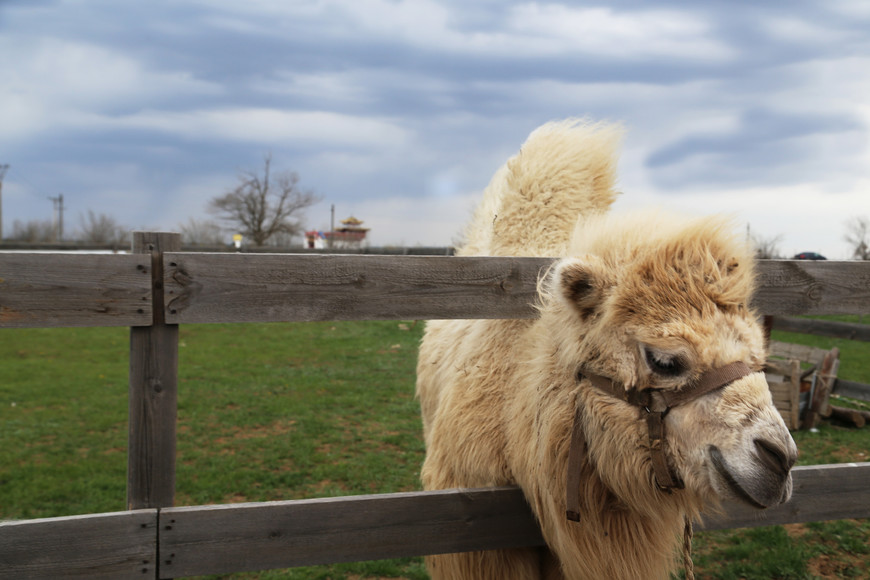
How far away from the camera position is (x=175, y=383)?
7.55ft

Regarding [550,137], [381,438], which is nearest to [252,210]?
[381,438]

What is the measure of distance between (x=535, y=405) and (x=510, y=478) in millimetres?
404

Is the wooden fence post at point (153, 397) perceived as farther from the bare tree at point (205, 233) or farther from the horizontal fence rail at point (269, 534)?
the bare tree at point (205, 233)

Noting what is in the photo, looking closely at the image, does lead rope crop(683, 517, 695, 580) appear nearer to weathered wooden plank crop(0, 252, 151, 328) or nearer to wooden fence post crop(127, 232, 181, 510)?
wooden fence post crop(127, 232, 181, 510)

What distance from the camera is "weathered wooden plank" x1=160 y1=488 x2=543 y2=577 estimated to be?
2.30 meters

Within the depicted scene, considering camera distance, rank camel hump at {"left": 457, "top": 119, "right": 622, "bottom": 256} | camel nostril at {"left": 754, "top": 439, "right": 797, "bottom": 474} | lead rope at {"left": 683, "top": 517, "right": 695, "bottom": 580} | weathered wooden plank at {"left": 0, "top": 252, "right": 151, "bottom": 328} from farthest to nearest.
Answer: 1. camel hump at {"left": 457, "top": 119, "right": 622, "bottom": 256}
2. lead rope at {"left": 683, "top": 517, "right": 695, "bottom": 580}
3. weathered wooden plank at {"left": 0, "top": 252, "right": 151, "bottom": 328}
4. camel nostril at {"left": 754, "top": 439, "right": 797, "bottom": 474}

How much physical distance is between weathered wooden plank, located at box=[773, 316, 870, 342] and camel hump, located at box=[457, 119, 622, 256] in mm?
6533

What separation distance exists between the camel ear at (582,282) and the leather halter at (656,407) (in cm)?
28

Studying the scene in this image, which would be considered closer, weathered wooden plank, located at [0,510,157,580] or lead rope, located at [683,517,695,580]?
weathered wooden plank, located at [0,510,157,580]

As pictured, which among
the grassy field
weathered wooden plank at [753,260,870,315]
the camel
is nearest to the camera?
the camel

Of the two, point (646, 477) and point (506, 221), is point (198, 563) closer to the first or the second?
point (646, 477)

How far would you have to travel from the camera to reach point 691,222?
246 cm

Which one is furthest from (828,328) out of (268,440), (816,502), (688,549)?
(688,549)

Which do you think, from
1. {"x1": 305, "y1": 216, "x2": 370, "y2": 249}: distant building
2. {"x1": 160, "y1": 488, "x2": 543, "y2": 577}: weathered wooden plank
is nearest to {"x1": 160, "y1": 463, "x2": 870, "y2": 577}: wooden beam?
{"x1": 160, "y1": 488, "x2": 543, "y2": 577}: weathered wooden plank
